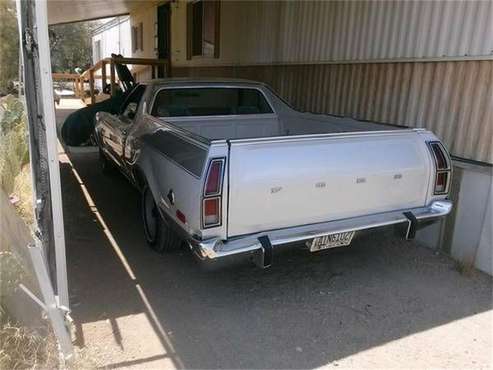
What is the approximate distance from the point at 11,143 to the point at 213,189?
4.21 meters

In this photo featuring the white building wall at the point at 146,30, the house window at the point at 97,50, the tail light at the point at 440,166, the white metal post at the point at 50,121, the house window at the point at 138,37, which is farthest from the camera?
the house window at the point at 97,50

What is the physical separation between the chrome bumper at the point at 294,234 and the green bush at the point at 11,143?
2675 mm

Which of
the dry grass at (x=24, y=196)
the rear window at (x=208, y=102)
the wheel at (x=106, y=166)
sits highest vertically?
the rear window at (x=208, y=102)

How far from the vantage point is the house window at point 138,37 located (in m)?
17.9

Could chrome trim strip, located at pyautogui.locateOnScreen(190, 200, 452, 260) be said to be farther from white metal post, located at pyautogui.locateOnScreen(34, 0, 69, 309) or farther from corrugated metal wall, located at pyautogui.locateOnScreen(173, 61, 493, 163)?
corrugated metal wall, located at pyautogui.locateOnScreen(173, 61, 493, 163)

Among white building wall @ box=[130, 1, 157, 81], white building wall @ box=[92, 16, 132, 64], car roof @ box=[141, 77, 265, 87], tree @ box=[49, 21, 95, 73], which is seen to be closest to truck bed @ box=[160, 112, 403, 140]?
car roof @ box=[141, 77, 265, 87]

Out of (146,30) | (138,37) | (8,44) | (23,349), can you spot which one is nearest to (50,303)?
(23,349)

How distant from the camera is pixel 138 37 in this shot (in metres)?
18.5

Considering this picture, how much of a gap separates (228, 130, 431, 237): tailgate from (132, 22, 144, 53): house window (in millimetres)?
15890

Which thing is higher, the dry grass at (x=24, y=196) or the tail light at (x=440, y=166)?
the tail light at (x=440, y=166)

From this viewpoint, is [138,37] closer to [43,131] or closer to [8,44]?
[8,44]

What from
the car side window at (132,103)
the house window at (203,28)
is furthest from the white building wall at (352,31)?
the car side window at (132,103)

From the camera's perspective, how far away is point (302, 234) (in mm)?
3457

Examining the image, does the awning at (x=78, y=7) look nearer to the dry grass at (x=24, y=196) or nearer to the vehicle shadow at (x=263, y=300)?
the dry grass at (x=24, y=196)
